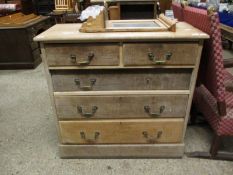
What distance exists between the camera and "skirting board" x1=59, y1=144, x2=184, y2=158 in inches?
63.7

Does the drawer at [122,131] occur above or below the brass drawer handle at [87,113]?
below

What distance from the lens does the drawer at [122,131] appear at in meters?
1.53

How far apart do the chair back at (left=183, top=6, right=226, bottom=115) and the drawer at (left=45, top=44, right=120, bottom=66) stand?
0.51m

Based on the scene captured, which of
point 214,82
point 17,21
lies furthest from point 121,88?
point 17,21

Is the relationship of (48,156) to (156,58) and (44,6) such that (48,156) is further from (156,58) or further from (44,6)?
(44,6)

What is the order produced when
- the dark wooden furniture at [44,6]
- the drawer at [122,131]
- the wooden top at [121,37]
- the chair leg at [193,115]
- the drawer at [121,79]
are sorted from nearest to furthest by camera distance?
the wooden top at [121,37], the drawer at [121,79], the drawer at [122,131], the chair leg at [193,115], the dark wooden furniture at [44,6]

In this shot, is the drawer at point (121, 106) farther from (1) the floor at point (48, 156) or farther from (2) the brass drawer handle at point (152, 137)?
(1) the floor at point (48, 156)

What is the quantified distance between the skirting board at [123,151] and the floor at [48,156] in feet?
0.12

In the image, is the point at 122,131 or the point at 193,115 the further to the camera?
the point at 193,115

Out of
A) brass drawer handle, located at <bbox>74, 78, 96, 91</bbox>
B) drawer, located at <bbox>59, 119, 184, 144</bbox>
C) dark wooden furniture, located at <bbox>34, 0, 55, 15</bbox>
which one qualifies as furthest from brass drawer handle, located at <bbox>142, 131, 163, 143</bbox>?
dark wooden furniture, located at <bbox>34, 0, 55, 15</bbox>

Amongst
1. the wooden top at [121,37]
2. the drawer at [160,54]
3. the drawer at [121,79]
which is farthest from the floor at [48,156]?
the wooden top at [121,37]

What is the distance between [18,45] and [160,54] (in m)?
2.54

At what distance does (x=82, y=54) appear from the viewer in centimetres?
131

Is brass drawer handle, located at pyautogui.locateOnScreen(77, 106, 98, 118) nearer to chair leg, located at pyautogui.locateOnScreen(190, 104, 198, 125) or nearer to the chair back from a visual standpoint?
the chair back
